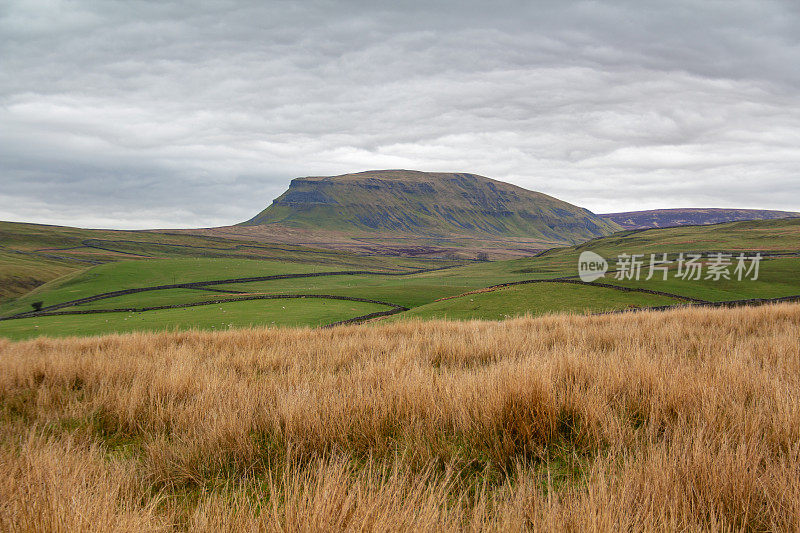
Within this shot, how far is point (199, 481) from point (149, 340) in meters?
7.42

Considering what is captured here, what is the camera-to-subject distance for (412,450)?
2848 mm

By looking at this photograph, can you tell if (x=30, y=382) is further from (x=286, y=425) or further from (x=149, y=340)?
(x=286, y=425)

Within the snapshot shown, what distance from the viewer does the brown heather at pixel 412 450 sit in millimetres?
1861

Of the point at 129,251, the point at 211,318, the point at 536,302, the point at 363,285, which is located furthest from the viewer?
the point at 129,251

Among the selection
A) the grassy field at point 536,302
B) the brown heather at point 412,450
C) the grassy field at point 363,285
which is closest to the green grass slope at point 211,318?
the grassy field at point 363,285

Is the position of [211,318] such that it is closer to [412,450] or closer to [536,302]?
[536,302]

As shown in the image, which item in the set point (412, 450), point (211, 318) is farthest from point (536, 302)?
point (412, 450)

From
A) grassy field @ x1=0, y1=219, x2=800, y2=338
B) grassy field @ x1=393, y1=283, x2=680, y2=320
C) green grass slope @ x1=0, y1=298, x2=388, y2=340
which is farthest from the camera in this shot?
grassy field @ x1=0, y1=219, x2=800, y2=338

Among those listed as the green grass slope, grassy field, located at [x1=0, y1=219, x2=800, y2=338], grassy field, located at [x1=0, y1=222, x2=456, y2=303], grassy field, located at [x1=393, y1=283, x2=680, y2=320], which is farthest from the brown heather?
grassy field, located at [x1=0, y1=222, x2=456, y2=303]

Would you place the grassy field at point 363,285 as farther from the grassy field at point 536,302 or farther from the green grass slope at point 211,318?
the green grass slope at point 211,318

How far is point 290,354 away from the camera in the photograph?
676cm

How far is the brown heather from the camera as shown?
1861mm

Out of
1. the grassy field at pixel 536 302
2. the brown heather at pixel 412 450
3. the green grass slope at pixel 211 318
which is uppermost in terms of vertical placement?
the brown heather at pixel 412 450

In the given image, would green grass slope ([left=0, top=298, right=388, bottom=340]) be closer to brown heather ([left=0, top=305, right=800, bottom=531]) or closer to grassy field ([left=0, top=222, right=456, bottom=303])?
brown heather ([left=0, top=305, right=800, bottom=531])
